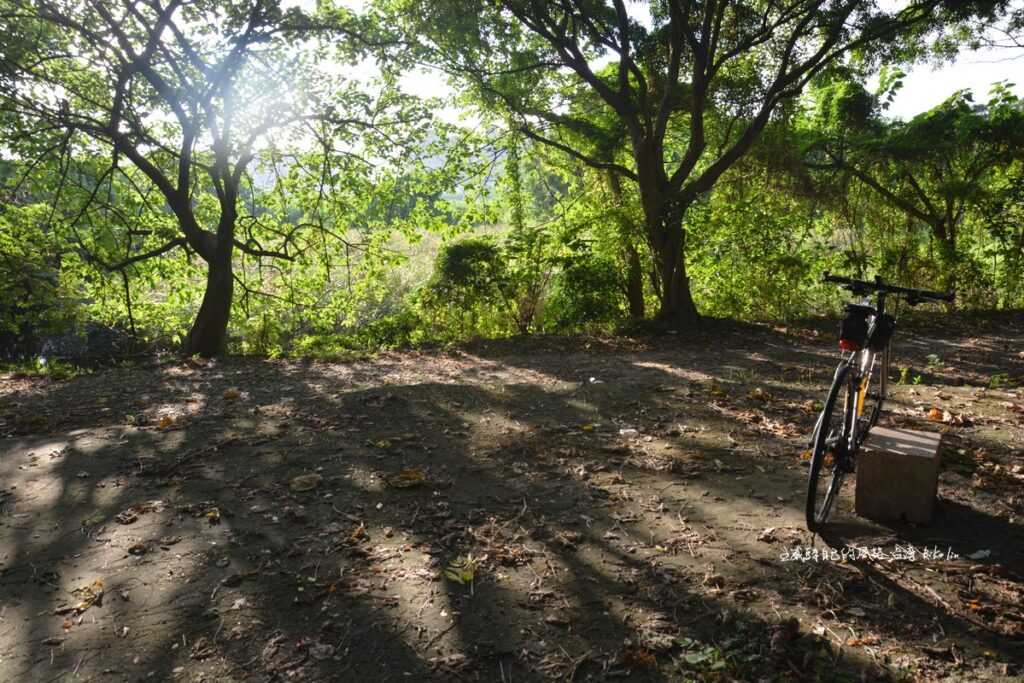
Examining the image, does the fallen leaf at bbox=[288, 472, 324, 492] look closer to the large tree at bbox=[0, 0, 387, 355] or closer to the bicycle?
the bicycle

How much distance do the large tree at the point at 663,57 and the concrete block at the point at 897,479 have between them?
23.9ft

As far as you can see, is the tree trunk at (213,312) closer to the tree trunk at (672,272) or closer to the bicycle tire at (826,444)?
the tree trunk at (672,272)

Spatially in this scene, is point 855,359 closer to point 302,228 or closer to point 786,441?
point 786,441

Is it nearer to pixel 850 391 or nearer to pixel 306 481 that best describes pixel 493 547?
pixel 306 481

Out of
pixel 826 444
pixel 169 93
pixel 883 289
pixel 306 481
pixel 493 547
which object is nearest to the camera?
pixel 826 444

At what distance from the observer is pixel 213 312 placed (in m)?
10.8

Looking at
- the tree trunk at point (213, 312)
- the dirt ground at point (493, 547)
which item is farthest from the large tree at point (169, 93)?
the dirt ground at point (493, 547)

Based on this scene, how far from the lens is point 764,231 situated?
11055 millimetres

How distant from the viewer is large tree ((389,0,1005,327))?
30.3 feet

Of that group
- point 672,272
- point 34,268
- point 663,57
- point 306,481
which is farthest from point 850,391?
point 34,268

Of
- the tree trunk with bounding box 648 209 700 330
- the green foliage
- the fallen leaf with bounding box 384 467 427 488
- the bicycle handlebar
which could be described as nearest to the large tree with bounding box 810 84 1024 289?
the tree trunk with bounding box 648 209 700 330

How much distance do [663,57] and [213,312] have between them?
8.89 meters

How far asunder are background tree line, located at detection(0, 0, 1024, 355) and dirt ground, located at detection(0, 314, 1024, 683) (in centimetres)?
524

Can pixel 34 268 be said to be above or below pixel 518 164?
below
